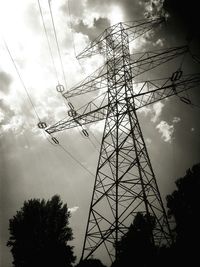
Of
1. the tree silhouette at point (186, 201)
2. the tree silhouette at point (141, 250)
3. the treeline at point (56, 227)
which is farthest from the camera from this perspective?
the tree silhouette at point (186, 201)

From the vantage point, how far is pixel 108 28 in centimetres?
1353

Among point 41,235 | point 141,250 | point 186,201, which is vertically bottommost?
point 141,250

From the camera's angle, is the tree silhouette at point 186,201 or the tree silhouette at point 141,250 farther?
the tree silhouette at point 186,201

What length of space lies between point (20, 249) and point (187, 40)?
19989 mm

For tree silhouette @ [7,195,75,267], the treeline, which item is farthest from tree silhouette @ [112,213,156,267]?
tree silhouette @ [7,195,75,267]

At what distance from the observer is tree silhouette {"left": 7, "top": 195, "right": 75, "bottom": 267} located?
1748cm

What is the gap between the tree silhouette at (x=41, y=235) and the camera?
17.5 m

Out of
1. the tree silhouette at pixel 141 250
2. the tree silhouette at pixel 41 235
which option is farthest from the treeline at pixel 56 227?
the tree silhouette at pixel 141 250

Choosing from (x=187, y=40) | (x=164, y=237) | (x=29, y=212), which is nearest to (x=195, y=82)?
(x=187, y=40)

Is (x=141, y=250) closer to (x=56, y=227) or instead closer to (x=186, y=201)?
(x=56, y=227)

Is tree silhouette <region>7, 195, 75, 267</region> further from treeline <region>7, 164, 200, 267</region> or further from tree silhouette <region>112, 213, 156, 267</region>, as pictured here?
tree silhouette <region>112, 213, 156, 267</region>

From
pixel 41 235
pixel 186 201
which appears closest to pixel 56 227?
pixel 41 235

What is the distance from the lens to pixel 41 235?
61.8ft

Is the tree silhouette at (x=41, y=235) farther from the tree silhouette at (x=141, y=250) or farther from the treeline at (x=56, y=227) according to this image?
the tree silhouette at (x=141, y=250)
